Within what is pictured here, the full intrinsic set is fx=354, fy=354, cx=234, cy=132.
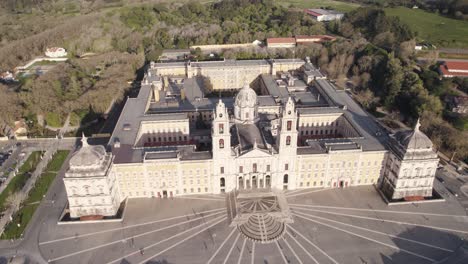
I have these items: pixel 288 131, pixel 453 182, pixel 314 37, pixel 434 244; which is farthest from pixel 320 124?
pixel 314 37

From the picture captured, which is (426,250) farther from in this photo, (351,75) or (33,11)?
(33,11)

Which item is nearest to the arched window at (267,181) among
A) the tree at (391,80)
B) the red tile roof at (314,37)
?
the tree at (391,80)

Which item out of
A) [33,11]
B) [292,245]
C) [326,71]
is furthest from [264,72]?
[33,11]

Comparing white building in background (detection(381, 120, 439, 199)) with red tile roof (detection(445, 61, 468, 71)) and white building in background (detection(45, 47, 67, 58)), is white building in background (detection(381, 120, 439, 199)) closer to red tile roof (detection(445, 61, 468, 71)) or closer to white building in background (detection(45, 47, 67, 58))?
red tile roof (detection(445, 61, 468, 71))

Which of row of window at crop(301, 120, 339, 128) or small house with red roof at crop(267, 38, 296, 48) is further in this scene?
small house with red roof at crop(267, 38, 296, 48)

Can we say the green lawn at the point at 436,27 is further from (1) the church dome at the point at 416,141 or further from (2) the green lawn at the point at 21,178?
(2) the green lawn at the point at 21,178

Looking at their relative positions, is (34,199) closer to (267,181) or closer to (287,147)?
(267,181)

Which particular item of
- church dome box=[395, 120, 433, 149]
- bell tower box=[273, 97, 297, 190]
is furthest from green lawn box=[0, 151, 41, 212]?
church dome box=[395, 120, 433, 149]
